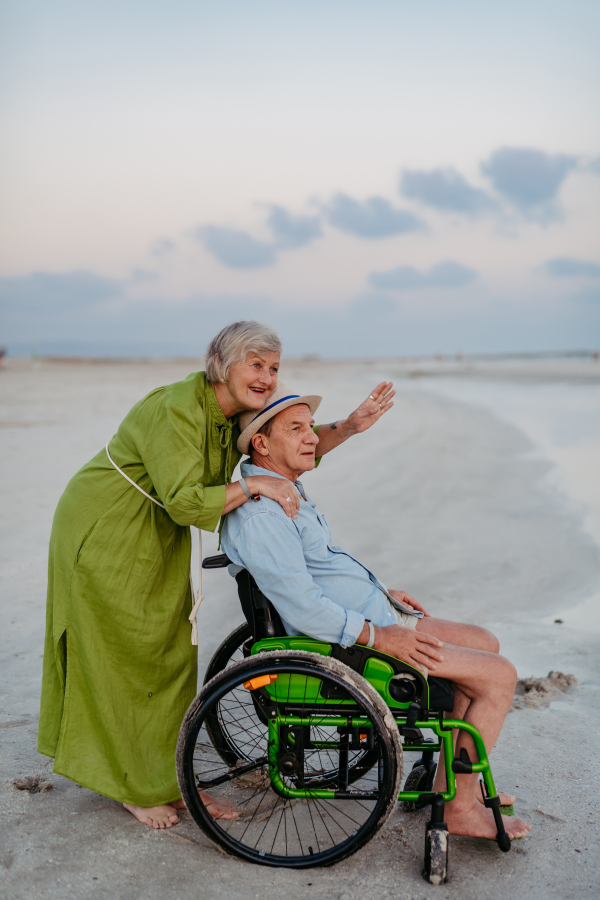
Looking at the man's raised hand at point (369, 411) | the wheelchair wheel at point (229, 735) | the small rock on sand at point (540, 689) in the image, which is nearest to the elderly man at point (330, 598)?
the wheelchair wheel at point (229, 735)

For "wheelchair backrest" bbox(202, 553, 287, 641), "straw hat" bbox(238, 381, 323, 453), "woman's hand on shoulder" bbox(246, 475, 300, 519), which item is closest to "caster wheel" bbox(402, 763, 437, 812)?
"wheelchair backrest" bbox(202, 553, 287, 641)

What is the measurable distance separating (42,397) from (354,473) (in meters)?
10.3

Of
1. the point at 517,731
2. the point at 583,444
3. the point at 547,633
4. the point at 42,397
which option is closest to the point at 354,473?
the point at 583,444

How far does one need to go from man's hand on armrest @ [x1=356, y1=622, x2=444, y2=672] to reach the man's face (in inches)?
25.3

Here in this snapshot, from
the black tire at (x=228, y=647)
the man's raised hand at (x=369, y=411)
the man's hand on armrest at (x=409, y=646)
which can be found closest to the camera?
the man's hand on armrest at (x=409, y=646)

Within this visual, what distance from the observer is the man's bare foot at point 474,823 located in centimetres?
246

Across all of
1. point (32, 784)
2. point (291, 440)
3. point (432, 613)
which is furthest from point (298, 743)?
point (432, 613)

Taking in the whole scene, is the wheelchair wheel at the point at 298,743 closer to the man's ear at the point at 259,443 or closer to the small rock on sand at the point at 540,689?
the man's ear at the point at 259,443

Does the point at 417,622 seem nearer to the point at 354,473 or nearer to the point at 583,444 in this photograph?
the point at 354,473

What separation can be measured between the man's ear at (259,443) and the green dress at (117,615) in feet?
0.30

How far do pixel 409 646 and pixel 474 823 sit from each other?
25.8 inches

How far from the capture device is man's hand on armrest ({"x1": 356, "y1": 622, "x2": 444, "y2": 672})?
239cm

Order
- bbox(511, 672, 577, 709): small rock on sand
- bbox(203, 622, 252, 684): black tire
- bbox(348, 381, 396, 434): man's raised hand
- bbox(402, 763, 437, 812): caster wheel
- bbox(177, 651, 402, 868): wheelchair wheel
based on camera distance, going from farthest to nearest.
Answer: bbox(511, 672, 577, 709): small rock on sand → bbox(348, 381, 396, 434): man's raised hand → bbox(203, 622, 252, 684): black tire → bbox(402, 763, 437, 812): caster wheel → bbox(177, 651, 402, 868): wheelchair wheel

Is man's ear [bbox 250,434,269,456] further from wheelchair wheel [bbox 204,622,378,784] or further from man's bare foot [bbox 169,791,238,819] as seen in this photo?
man's bare foot [bbox 169,791,238,819]
